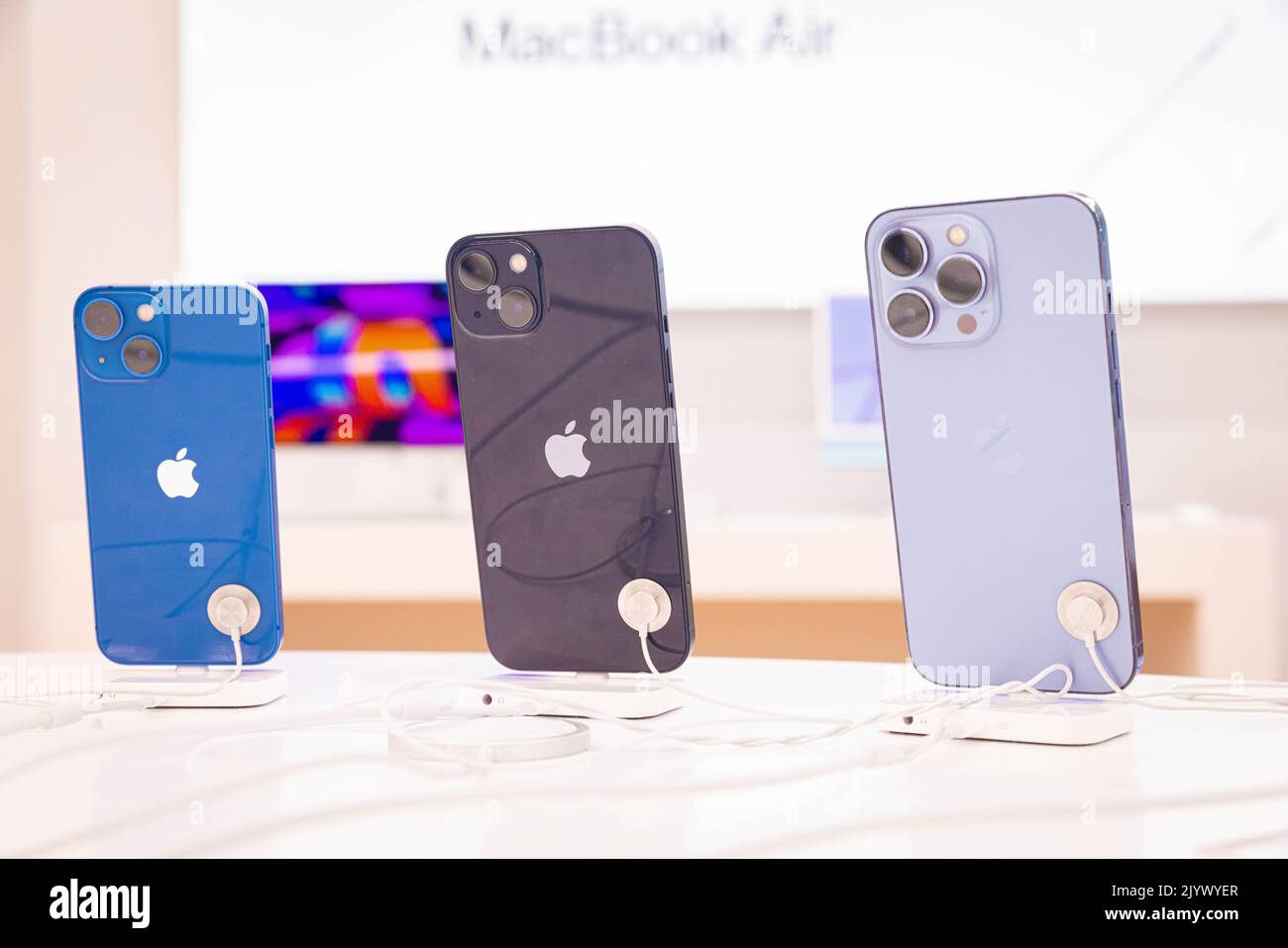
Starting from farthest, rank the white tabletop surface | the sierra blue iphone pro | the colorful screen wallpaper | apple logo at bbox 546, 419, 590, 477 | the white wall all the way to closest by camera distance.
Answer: the white wall, the colorful screen wallpaper, apple logo at bbox 546, 419, 590, 477, the sierra blue iphone pro, the white tabletop surface

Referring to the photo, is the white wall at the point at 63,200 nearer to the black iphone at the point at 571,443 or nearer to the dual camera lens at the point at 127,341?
the dual camera lens at the point at 127,341

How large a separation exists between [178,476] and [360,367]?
176 cm

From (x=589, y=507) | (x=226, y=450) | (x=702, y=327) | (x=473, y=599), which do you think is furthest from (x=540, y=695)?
(x=702, y=327)

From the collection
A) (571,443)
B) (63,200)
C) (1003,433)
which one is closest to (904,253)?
(1003,433)

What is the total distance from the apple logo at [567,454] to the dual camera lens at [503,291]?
0.27 feet

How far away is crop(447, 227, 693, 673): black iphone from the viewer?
0.78m

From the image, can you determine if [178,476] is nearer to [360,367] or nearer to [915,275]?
[915,275]

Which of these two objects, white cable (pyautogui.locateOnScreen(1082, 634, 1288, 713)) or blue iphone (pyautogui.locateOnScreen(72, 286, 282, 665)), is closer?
white cable (pyautogui.locateOnScreen(1082, 634, 1288, 713))

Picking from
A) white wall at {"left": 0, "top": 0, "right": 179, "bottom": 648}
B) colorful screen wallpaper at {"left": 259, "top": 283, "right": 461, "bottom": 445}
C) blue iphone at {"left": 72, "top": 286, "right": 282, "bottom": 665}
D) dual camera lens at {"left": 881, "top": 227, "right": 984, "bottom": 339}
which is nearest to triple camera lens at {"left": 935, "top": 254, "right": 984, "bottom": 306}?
dual camera lens at {"left": 881, "top": 227, "right": 984, "bottom": 339}

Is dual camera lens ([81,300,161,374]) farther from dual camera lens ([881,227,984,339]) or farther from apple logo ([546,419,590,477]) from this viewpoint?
dual camera lens ([881,227,984,339])

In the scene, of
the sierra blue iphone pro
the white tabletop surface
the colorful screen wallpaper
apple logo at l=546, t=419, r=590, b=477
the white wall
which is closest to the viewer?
the white tabletop surface

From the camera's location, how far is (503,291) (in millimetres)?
814

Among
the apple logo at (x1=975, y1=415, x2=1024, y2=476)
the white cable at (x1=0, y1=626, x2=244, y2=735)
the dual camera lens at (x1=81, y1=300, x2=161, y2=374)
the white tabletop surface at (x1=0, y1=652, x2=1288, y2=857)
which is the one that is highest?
the dual camera lens at (x1=81, y1=300, x2=161, y2=374)
